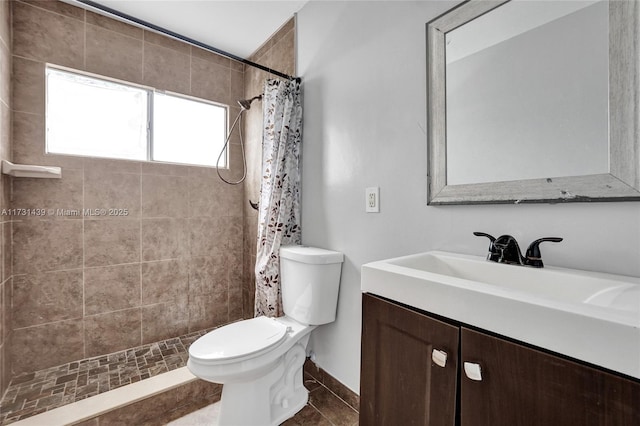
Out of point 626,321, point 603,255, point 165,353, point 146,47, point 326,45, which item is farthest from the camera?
point 146,47

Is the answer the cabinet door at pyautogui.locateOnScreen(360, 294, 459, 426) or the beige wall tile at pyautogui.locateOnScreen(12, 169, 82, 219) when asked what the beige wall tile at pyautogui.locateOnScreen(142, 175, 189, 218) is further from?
the cabinet door at pyautogui.locateOnScreen(360, 294, 459, 426)

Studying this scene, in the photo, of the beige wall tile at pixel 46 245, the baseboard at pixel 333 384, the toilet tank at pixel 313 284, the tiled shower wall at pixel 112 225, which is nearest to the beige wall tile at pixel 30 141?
the tiled shower wall at pixel 112 225

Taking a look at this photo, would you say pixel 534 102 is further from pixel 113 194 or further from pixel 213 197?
pixel 113 194

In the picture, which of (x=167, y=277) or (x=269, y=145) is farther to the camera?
(x=167, y=277)

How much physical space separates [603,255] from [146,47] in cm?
291

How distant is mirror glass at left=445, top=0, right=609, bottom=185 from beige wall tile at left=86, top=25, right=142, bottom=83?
2.22 metres

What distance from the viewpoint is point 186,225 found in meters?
2.34

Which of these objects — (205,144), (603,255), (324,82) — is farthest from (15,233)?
(603,255)

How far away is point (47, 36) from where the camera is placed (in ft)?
5.95

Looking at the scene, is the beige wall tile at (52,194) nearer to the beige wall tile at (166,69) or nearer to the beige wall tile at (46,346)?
the beige wall tile at (46,346)

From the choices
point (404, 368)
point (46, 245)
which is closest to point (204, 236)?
point (46, 245)

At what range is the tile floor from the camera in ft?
4.71

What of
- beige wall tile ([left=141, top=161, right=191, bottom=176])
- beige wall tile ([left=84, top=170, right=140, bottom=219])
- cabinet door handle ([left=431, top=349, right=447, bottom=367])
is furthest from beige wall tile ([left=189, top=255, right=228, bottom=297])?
cabinet door handle ([left=431, top=349, right=447, bottom=367])

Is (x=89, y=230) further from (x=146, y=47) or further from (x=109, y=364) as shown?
(x=146, y=47)
